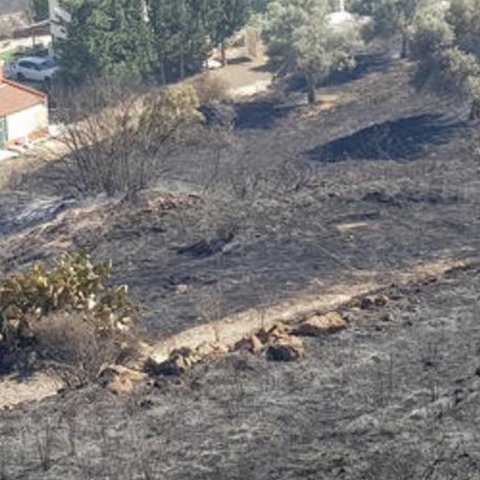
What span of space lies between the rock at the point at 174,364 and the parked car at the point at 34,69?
104 ft

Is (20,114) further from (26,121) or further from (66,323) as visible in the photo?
(66,323)

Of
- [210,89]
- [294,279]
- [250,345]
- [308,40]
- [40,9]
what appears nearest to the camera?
[250,345]

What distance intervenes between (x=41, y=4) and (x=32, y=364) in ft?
139

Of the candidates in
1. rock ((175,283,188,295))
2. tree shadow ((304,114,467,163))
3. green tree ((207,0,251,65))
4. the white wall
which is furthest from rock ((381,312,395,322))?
green tree ((207,0,251,65))

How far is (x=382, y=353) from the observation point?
22.6 m

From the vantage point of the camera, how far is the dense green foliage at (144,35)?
157 feet

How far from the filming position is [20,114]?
1774 inches

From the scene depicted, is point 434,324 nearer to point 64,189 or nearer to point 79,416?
point 79,416

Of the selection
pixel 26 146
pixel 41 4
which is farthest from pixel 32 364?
pixel 41 4

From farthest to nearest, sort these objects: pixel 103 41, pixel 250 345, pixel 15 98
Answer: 1. pixel 103 41
2. pixel 15 98
3. pixel 250 345

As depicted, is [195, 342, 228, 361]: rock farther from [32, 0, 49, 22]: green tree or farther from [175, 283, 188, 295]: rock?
[32, 0, 49, 22]: green tree

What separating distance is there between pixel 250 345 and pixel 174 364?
1795 mm

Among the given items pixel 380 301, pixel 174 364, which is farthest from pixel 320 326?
pixel 174 364

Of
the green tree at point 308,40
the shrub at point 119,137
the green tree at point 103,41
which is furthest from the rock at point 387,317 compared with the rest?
the green tree at point 103,41
